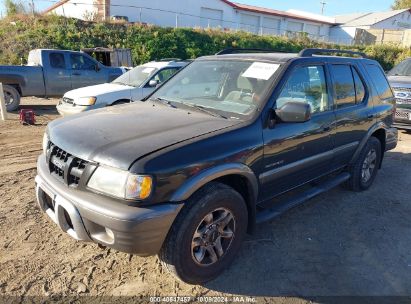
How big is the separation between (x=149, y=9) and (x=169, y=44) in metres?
9.13

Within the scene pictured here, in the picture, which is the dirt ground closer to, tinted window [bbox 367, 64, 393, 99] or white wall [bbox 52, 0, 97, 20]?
tinted window [bbox 367, 64, 393, 99]

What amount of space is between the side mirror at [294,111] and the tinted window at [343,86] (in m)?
1.21

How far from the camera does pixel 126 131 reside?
9.33ft

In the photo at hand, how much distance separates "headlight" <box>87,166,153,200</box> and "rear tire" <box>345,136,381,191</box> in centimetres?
335

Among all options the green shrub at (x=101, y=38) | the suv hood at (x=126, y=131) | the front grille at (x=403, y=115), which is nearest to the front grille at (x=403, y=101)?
the front grille at (x=403, y=115)

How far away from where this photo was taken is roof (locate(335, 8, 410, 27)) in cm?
4619

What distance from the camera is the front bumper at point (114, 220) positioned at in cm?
236

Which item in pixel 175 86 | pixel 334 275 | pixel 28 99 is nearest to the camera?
pixel 334 275

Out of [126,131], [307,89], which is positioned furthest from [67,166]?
[307,89]

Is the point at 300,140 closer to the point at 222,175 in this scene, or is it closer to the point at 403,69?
the point at 222,175

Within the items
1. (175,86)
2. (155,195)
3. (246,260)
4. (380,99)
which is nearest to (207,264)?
(246,260)

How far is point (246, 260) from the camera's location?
3283 millimetres

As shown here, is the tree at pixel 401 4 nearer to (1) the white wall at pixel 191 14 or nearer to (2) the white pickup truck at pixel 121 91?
(1) the white wall at pixel 191 14

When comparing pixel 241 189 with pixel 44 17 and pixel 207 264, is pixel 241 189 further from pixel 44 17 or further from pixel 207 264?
pixel 44 17
